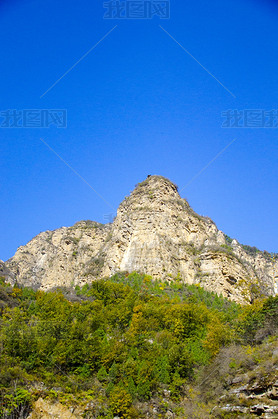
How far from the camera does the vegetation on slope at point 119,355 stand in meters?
27.6

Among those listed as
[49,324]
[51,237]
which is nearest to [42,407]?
[49,324]

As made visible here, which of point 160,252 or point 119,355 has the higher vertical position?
point 160,252

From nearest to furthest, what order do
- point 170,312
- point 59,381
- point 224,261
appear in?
point 59,381, point 170,312, point 224,261

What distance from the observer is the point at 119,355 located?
32.7m

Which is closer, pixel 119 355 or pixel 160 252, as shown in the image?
pixel 119 355

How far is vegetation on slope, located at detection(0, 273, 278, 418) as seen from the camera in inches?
1088

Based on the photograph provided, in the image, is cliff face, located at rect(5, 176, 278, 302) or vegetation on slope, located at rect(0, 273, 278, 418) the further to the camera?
cliff face, located at rect(5, 176, 278, 302)

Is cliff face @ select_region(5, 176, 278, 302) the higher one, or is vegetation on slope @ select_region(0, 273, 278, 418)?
cliff face @ select_region(5, 176, 278, 302)

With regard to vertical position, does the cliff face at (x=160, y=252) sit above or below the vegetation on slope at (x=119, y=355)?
above

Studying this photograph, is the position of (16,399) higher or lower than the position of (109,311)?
lower

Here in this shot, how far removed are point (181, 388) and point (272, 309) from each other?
393 inches

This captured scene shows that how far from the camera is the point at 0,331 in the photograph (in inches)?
1364

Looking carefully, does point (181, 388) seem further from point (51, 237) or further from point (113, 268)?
point (51, 237)

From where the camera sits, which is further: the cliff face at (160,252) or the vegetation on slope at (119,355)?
the cliff face at (160,252)
